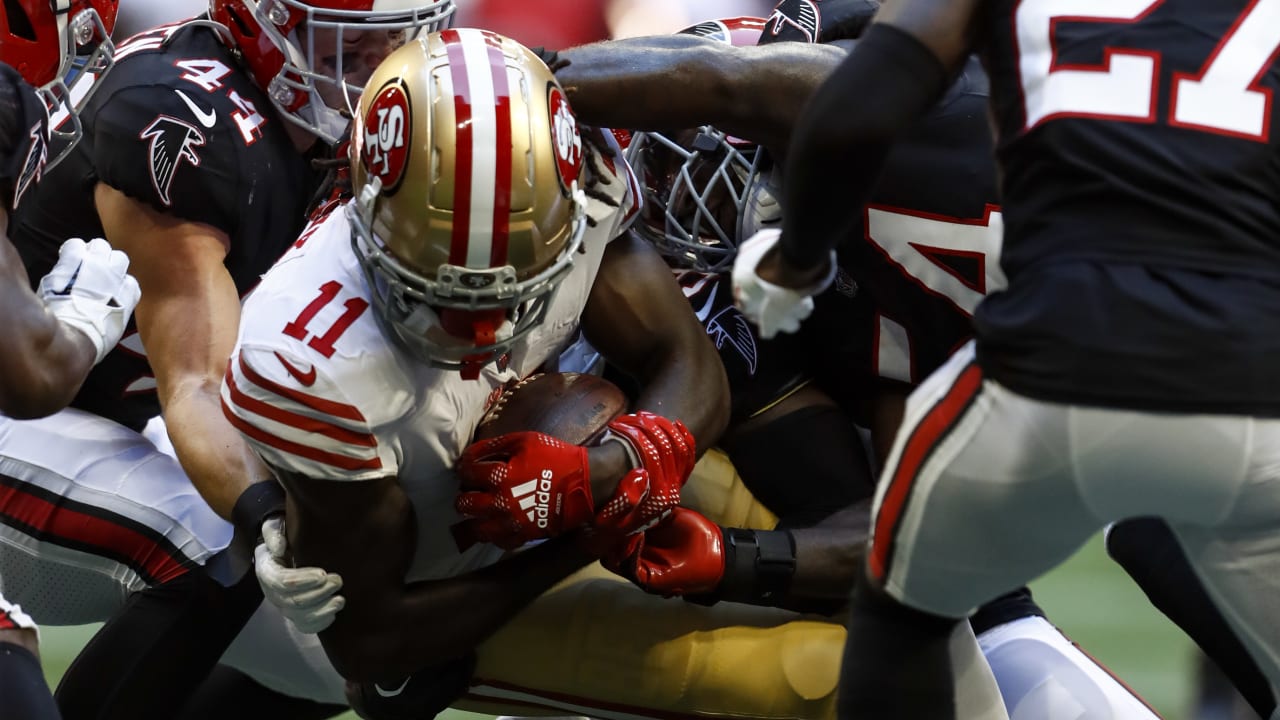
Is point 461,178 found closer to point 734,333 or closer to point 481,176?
point 481,176

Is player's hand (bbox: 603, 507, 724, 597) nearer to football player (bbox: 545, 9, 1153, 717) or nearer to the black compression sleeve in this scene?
football player (bbox: 545, 9, 1153, 717)

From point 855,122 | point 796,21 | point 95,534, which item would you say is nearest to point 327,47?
point 796,21

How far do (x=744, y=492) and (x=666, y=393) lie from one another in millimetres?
328

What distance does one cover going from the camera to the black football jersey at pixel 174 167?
8.95 feet

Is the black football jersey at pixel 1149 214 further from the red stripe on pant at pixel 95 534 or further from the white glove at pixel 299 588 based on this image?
the red stripe on pant at pixel 95 534

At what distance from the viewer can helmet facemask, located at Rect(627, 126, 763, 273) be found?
2.69m

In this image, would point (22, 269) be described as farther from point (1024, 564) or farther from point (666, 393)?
point (1024, 564)

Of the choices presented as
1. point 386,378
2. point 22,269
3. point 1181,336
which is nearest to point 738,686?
point 386,378

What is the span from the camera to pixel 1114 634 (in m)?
4.00

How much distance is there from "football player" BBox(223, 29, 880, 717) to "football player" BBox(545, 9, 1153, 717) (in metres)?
0.11

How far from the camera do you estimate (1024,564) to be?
1833 millimetres

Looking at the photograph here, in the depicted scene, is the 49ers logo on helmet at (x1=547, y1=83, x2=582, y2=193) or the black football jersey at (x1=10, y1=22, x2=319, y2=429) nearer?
the 49ers logo on helmet at (x1=547, y1=83, x2=582, y2=193)

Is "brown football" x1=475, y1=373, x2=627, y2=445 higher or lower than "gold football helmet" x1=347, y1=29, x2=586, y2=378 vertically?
lower

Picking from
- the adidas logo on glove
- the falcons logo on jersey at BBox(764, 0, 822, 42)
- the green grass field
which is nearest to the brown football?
the adidas logo on glove
